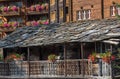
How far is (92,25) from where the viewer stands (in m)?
40.3

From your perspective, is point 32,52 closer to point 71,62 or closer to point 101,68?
point 71,62

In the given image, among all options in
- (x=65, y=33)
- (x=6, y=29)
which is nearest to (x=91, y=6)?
(x=65, y=33)

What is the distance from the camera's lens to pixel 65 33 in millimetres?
40250

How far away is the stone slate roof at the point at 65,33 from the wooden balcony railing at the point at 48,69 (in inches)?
82.6

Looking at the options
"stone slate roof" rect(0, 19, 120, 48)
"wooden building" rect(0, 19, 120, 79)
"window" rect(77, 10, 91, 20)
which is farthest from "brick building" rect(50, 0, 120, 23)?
"wooden building" rect(0, 19, 120, 79)

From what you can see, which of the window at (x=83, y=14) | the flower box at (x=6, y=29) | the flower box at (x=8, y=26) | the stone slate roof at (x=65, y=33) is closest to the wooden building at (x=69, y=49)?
the stone slate roof at (x=65, y=33)

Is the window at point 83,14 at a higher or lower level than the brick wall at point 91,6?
lower

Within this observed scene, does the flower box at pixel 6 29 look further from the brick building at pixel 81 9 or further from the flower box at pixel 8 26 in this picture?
the brick building at pixel 81 9

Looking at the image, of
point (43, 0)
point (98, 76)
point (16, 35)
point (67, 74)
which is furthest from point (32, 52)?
point (43, 0)

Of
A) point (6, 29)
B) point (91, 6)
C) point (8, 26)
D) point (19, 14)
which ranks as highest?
point (91, 6)

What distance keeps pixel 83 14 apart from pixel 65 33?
42.4 ft

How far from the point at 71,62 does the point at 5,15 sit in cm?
4603

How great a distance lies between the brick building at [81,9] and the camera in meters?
49.2

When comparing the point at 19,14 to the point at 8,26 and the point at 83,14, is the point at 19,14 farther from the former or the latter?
the point at 83,14
